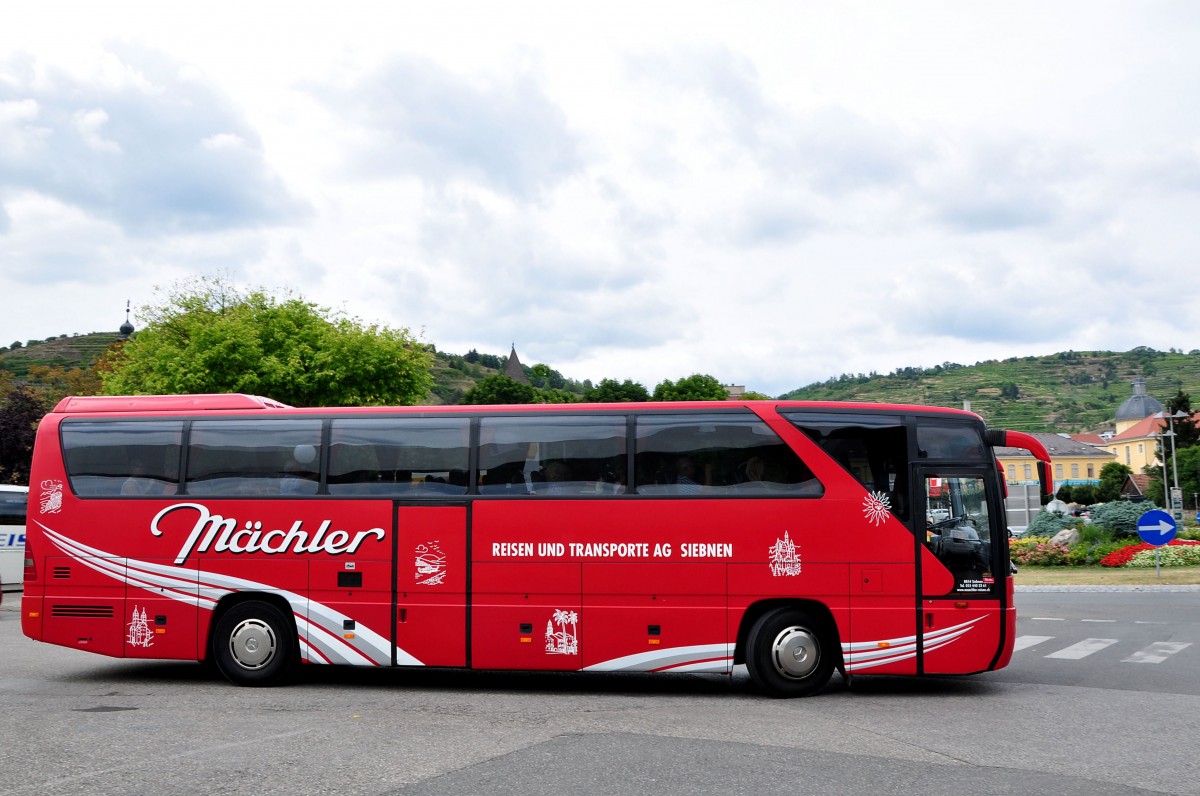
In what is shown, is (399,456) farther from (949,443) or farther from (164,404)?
(949,443)

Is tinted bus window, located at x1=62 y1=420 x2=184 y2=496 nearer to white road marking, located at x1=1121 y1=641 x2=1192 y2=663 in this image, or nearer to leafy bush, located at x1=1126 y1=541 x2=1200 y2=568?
white road marking, located at x1=1121 y1=641 x2=1192 y2=663

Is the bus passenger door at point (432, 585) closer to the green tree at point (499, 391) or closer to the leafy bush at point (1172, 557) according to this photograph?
the leafy bush at point (1172, 557)

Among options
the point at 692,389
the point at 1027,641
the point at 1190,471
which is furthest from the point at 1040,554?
the point at 1190,471

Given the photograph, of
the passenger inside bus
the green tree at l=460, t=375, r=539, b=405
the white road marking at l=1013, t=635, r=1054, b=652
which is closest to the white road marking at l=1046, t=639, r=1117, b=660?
the white road marking at l=1013, t=635, r=1054, b=652

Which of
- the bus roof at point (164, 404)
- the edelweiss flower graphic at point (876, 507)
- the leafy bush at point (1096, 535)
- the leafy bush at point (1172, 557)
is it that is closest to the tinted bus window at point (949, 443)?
the edelweiss flower graphic at point (876, 507)

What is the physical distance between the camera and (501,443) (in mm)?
11672

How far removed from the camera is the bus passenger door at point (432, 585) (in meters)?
11.5

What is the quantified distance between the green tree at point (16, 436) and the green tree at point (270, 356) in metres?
3.64

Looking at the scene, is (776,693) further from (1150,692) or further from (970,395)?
(970,395)

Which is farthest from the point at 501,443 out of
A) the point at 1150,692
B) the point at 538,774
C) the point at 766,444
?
the point at 1150,692

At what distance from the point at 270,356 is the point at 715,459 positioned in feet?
116

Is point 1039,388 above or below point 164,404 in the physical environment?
above

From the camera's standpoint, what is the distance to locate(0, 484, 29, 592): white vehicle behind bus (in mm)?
27562

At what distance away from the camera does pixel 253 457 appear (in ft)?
39.8
